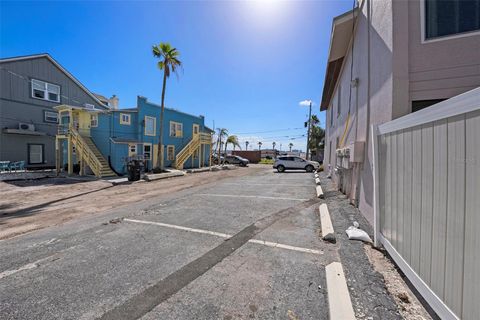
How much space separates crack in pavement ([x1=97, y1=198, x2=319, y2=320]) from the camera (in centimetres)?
215

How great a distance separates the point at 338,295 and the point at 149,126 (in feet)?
64.3

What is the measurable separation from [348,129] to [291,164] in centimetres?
1254

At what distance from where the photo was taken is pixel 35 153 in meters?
17.8

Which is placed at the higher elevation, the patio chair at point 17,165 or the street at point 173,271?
the patio chair at point 17,165

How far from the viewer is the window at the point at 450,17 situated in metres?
3.66

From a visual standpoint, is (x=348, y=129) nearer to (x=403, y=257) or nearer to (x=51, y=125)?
(x=403, y=257)

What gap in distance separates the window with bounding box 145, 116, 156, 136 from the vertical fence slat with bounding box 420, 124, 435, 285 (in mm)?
19459

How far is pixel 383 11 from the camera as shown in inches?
178

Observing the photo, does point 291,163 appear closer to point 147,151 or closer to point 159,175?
point 159,175

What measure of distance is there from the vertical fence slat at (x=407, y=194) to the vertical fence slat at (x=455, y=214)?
73 cm

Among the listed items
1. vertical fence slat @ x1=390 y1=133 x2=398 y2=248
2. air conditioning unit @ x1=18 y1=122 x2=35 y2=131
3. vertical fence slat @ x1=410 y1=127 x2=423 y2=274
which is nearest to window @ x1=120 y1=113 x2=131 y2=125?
air conditioning unit @ x1=18 y1=122 x2=35 y2=131

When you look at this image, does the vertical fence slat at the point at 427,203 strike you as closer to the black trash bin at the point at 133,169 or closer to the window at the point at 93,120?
the black trash bin at the point at 133,169

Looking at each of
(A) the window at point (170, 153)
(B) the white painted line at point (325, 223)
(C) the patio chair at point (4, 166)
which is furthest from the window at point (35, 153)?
(B) the white painted line at point (325, 223)

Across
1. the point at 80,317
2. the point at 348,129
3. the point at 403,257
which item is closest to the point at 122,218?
the point at 80,317
